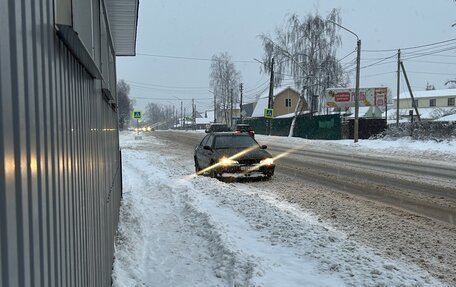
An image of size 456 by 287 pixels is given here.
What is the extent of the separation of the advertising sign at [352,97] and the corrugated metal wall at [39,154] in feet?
148

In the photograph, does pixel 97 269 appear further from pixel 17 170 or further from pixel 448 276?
pixel 448 276

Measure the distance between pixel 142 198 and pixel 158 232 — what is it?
3131 millimetres

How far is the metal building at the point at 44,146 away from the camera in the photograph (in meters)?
1.29

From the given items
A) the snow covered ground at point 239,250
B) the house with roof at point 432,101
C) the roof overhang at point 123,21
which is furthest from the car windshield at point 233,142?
the house with roof at point 432,101

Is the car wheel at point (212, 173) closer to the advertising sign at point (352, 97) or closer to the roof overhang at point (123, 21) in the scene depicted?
the roof overhang at point (123, 21)

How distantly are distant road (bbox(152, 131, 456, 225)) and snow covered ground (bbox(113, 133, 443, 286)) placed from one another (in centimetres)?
246

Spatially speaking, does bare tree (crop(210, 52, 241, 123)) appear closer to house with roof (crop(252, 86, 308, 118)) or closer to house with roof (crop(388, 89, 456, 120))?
house with roof (crop(252, 86, 308, 118))

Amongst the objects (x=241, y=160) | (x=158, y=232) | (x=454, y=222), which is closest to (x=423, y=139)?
(x=241, y=160)

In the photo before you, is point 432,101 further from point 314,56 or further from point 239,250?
point 239,250

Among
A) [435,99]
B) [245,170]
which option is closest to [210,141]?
[245,170]

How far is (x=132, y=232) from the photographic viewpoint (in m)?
6.89

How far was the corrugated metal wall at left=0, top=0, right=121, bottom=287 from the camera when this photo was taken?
1283 mm

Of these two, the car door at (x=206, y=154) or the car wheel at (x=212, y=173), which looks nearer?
the car wheel at (x=212, y=173)

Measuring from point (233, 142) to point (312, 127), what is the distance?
97.7 ft
